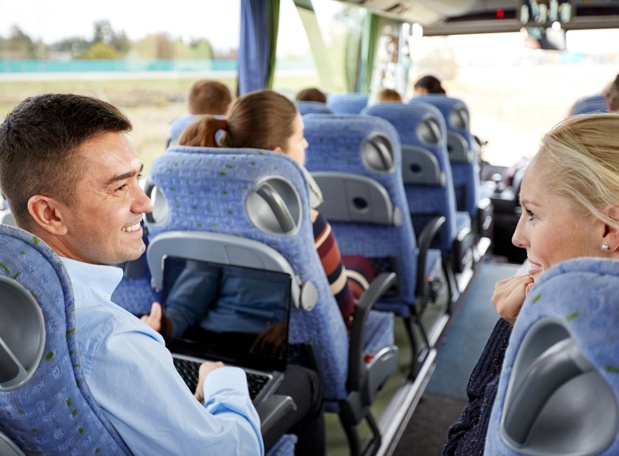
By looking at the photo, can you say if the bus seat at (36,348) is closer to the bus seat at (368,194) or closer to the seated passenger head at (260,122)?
the seated passenger head at (260,122)

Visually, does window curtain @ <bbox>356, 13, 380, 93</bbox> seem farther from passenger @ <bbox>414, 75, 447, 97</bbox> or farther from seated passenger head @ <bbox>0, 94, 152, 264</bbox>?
seated passenger head @ <bbox>0, 94, 152, 264</bbox>

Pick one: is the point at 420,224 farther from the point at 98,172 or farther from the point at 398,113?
the point at 98,172

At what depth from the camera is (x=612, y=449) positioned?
1.79 ft

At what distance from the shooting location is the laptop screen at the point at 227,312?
174cm

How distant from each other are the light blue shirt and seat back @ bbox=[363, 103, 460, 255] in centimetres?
247

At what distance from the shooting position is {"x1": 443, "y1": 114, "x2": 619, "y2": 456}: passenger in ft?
3.15

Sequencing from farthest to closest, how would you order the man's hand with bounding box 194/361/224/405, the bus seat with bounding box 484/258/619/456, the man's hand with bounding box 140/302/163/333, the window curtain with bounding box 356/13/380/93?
the window curtain with bounding box 356/13/380/93
the man's hand with bounding box 140/302/163/333
the man's hand with bounding box 194/361/224/405
the bus seat with bounding box 484/258/619/456

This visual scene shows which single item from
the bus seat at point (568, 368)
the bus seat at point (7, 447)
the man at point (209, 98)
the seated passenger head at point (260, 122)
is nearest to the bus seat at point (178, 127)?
the man at point (209, 98)

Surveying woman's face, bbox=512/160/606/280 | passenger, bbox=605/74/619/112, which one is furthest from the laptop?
passenger, bbox=605/74/619/112

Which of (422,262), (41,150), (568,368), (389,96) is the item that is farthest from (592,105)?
(568,368)

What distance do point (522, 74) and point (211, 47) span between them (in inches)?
164

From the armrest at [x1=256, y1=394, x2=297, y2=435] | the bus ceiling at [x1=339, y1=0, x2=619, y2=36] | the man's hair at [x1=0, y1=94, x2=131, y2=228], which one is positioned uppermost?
the bus ceiling at [x1=339, y1=0, x2=619, y2=36]

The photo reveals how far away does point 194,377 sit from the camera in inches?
65.9

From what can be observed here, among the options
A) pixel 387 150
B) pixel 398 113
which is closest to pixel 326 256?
pixel 387 150
